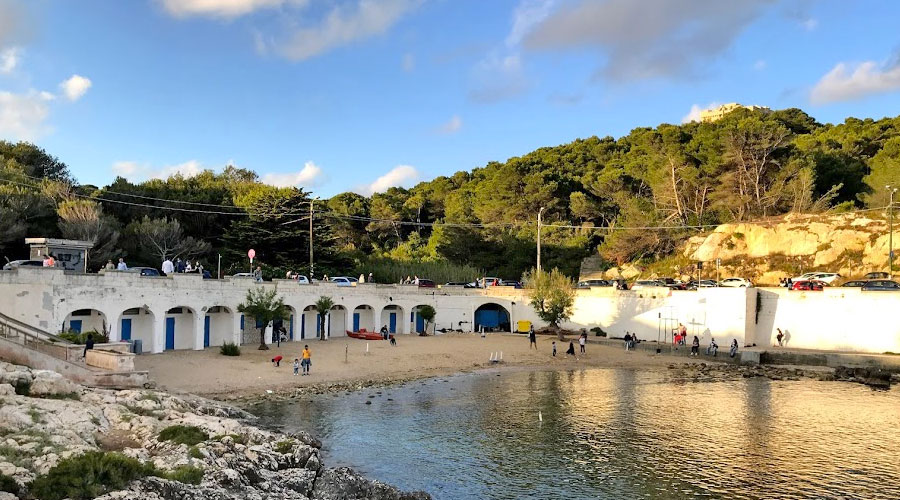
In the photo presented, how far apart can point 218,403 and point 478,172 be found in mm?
80094

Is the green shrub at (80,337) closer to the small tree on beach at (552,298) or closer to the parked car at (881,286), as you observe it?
the small tree on beach at (552,298)

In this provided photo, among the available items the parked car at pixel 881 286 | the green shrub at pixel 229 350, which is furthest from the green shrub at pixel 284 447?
the parked car at pixel 881 286

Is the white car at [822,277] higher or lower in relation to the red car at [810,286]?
higher

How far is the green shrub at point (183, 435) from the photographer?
59.6 ft

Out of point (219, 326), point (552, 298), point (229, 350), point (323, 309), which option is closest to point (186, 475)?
point (229, 350)

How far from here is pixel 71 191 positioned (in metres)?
58.4

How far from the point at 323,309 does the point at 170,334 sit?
423 inches

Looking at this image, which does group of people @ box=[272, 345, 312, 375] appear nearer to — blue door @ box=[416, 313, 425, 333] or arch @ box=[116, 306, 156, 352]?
arch @ box=[116, 306, 156, 352]

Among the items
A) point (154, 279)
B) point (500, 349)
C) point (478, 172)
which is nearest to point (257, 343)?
point (154, 279)

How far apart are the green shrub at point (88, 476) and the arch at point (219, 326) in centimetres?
2431

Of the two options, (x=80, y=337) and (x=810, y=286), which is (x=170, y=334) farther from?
(x=810, y=286)

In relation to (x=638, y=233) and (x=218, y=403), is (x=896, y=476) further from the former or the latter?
(x=638, y=233)

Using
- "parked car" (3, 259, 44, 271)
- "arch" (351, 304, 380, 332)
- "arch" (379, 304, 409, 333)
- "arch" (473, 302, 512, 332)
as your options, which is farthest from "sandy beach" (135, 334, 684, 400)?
"parked car" (3, 259, 44, 271)

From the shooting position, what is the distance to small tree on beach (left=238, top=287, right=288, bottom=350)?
38.1 meters
